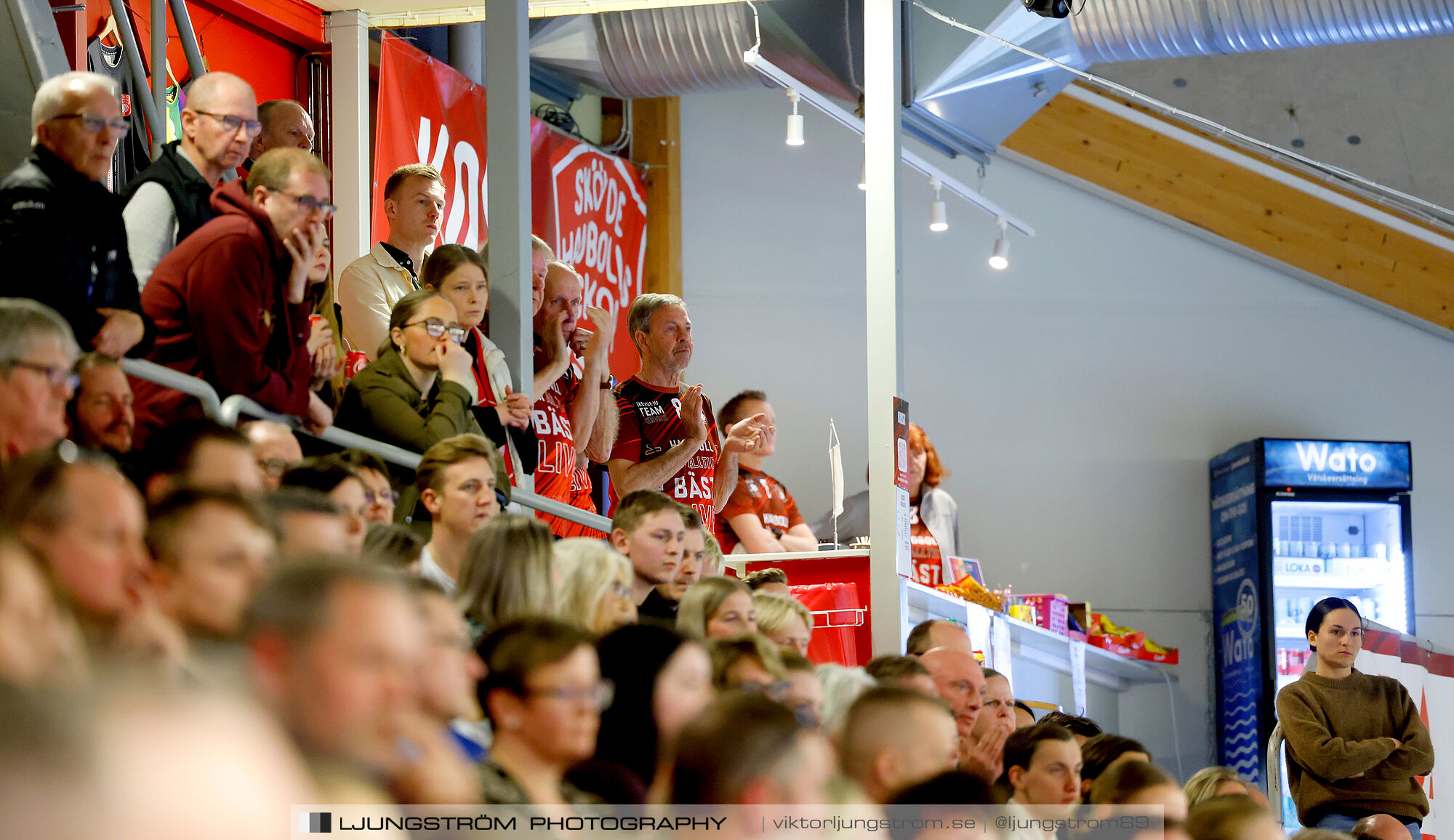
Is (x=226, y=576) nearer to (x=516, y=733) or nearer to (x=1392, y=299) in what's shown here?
(x=516, y=733)

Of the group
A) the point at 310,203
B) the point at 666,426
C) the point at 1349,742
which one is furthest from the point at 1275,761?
the point at 310,203

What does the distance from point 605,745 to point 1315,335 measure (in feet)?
27.9

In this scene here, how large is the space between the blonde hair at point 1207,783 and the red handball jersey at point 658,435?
6.07ft

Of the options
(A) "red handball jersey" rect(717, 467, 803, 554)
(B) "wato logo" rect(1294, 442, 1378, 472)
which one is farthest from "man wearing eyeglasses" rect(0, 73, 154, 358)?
(B) "wato logo" rect(1294, 442, 1378, 472)

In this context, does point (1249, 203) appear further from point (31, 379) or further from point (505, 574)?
point (31, 379)

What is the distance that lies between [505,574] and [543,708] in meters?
0.61

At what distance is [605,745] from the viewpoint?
198 cm

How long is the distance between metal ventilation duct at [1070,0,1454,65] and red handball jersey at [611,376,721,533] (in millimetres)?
3065

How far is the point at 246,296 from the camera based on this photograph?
9.29 ft

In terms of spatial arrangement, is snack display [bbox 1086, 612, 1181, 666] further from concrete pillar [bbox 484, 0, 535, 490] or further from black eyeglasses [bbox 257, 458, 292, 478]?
black eyeglasses [bbox 257, 458, 292, 478]

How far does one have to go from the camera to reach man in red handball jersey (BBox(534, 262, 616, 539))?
4363mm

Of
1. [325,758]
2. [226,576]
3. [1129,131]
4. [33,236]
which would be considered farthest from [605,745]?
[1129,131]

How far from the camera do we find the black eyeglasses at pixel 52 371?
2.05 metres

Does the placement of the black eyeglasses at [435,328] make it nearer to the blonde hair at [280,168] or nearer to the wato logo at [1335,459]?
the blonde hair at [280,168]
